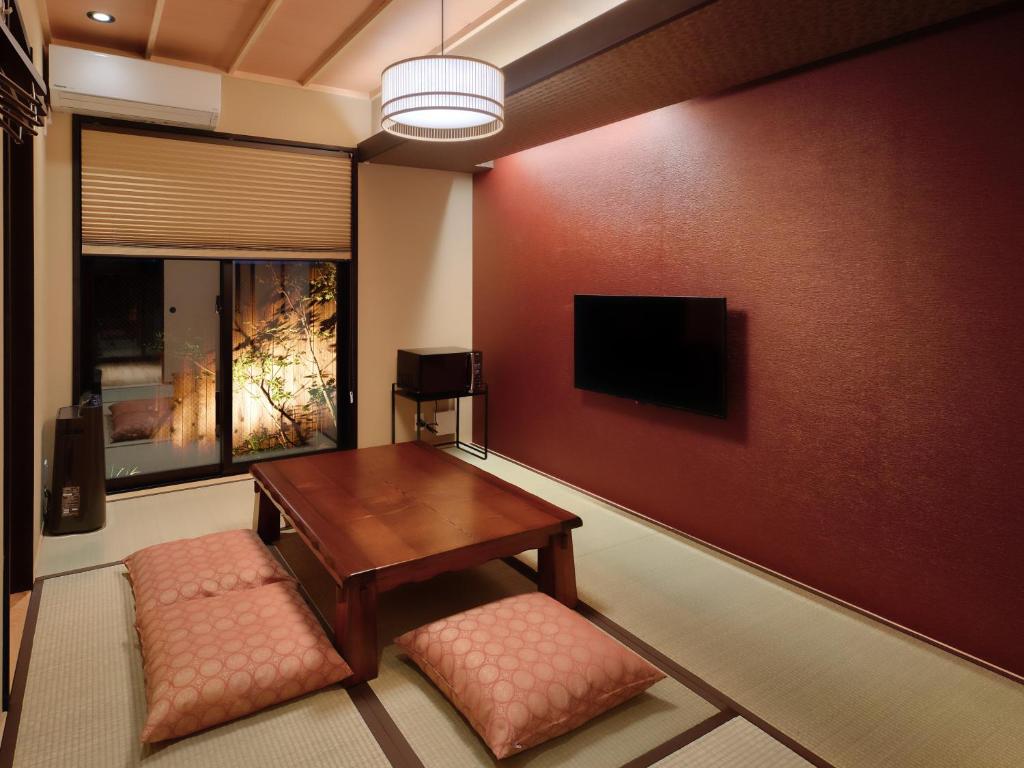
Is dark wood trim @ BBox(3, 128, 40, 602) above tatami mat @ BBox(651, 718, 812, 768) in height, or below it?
above

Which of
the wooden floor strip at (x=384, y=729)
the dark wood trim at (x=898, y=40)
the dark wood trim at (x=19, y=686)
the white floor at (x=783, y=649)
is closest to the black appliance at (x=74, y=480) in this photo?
the white floor at (x=783, y=649)

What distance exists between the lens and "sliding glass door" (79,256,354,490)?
4215 mm

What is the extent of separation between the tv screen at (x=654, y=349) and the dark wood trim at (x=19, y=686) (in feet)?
9.61

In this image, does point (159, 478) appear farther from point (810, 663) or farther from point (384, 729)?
point (810, 663)

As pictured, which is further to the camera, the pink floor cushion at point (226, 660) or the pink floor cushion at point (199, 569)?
the pink floor cushion at point (199, 569)

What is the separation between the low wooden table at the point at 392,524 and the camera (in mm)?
2266

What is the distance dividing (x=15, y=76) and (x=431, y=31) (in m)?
2.17

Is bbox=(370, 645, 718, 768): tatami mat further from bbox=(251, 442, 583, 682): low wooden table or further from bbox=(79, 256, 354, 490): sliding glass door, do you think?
bbox=(79, 256, 354, 490): sliding glass door

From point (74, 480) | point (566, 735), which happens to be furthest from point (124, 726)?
point (74, 480)

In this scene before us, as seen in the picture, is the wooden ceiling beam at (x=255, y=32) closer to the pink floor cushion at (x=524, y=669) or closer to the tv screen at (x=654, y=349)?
the tv screen at (x=654, y=349)

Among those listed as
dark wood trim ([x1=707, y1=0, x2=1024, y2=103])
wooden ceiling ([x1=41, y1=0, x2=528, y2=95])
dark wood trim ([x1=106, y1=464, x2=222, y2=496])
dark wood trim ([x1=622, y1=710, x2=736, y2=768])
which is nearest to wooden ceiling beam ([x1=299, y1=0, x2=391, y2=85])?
wooden ceiling ([x1=41, y1=0, x2=528, y2=95])

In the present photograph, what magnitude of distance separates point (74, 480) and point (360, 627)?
226 cm

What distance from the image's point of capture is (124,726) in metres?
2.00

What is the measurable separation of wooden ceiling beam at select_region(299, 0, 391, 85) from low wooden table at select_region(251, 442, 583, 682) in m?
2.23
